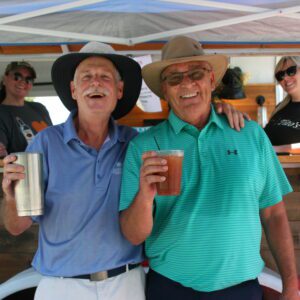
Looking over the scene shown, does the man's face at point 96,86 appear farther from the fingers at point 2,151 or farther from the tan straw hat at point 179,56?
the fingers at point 2,151

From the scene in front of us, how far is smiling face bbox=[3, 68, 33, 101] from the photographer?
413cm

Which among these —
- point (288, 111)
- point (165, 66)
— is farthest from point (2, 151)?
point (288, 111)

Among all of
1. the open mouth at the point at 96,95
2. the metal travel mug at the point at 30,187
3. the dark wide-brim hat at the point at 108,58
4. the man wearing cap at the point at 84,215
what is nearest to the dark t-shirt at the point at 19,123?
the dark wide-brim hat at the point at 108,58

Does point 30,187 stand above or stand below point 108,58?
below

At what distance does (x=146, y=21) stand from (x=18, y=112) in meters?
1.77

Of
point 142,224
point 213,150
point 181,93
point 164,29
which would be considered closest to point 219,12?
point 164,29

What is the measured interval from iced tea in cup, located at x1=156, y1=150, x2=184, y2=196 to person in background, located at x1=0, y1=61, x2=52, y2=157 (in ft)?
7.79

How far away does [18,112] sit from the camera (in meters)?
4.04

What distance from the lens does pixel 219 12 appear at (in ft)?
9.28

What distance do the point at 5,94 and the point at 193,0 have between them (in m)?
2.61

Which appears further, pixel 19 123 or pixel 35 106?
pixel 35 106

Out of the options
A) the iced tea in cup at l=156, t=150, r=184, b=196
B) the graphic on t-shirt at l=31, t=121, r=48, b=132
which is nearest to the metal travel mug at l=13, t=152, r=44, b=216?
the iced tea in cup at l=156, t=150, r=184, b=196

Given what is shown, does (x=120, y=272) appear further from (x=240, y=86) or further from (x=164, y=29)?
(x=240, y=86)

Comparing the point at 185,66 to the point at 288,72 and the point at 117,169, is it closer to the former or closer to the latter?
the point at 117,169
